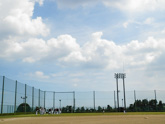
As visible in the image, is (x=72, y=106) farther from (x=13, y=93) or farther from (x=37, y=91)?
(x=13, y=93)

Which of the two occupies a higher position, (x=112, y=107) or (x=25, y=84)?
(x=25, y=84)

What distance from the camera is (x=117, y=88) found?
48.3 meters

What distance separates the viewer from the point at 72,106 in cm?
4591

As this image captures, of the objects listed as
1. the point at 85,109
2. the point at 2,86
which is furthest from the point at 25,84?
the point at 85,109

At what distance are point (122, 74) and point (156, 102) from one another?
429 inches

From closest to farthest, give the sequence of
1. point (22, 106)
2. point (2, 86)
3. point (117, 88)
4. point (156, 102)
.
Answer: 1. point (2, 86)
2. point (22, 106)
3. point (156, 102)
4. point (117, 88)

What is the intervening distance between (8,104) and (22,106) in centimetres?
696

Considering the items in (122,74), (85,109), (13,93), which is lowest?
(85,109)

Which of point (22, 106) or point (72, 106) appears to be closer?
point (22, 106)

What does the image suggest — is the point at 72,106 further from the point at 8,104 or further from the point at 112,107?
the point at 8,104

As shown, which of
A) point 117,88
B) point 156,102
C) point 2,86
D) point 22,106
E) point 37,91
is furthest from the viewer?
point 117,88

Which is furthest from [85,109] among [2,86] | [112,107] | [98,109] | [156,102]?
[2,86]

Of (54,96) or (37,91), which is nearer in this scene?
(37,91)

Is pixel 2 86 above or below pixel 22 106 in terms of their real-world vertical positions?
above
